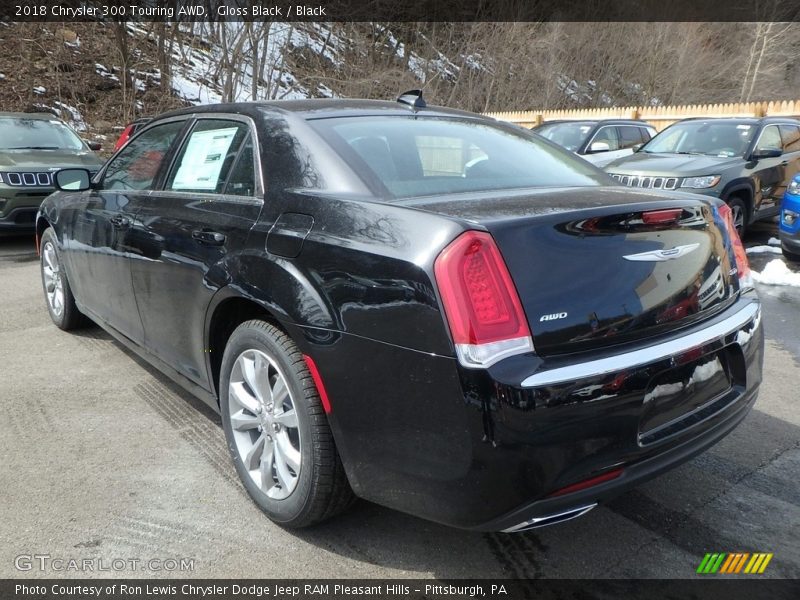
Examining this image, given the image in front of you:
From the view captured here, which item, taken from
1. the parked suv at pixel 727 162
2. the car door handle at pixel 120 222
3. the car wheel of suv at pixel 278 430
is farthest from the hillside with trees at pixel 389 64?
the car wheel of suv at pixel 278 430

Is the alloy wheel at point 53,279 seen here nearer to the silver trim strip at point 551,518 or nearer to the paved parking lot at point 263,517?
the paved parking lot at point 263,517

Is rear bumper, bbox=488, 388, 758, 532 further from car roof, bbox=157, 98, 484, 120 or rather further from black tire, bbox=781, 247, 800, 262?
black tire, bbox=781, 247, 800, 262

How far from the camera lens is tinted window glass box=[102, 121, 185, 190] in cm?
345

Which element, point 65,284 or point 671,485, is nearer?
point 671,485

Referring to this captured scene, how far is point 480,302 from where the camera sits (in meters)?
1.83

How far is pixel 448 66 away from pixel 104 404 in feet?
79.9

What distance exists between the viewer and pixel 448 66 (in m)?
25.6

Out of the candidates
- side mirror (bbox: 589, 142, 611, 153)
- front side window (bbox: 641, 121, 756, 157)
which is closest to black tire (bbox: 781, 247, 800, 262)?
front side window (bbox: 641, 121, 756, 157)

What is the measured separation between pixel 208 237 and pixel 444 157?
1057 mm

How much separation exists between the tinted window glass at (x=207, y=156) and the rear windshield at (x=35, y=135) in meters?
6.84

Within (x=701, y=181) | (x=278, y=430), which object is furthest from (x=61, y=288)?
(x=701, y=181)

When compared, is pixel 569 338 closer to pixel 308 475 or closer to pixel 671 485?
pixel 308 475

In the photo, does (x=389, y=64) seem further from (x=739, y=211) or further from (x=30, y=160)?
(x=739, y=211)

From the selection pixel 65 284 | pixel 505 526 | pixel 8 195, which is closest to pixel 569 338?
pixel 505 526
